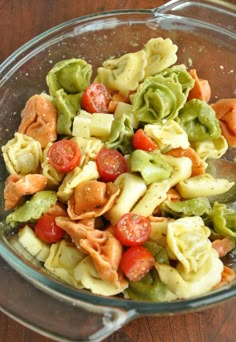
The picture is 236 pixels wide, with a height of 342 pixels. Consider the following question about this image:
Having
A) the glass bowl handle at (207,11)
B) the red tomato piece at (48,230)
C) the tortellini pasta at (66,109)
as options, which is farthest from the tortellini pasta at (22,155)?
the glass bowl handle at (207,11)

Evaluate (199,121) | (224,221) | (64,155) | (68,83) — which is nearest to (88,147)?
(64,155)

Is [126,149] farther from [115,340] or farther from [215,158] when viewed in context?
[115,340]

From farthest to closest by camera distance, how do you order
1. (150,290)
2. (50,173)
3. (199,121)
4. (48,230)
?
(199,121)
(50,173)
(48,230)
(150,290)

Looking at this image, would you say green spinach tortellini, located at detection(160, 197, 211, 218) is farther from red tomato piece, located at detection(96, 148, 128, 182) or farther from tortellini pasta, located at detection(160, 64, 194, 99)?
tortellini pasta, located at detection(160, 64, 194, 99)

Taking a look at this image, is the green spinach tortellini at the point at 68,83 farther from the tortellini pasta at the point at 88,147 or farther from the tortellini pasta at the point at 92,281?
the tortellini pasta at the point at 92,281

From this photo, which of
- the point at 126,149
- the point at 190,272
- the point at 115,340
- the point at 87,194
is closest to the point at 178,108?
the point at 126,149

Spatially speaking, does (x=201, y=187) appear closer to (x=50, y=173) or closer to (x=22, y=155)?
(x=50, y=173)
